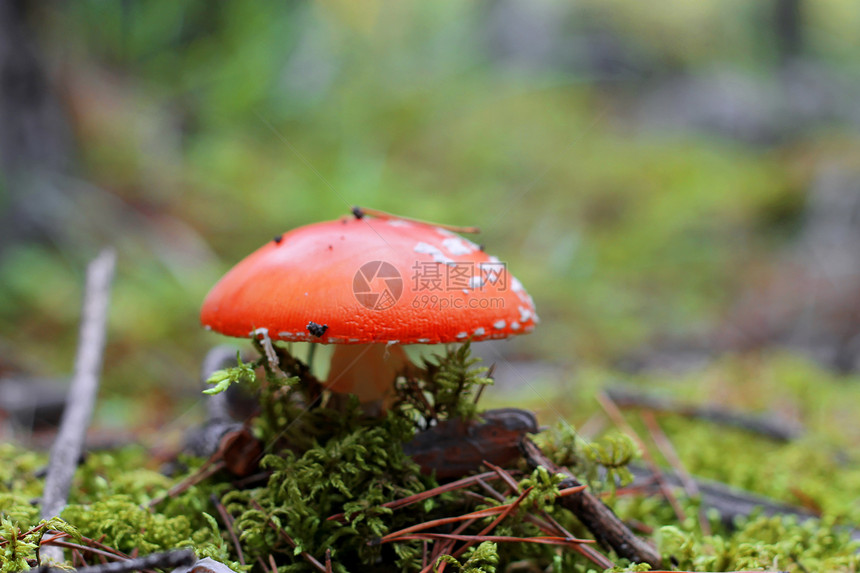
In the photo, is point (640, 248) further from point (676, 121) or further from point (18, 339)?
point (18, 339)

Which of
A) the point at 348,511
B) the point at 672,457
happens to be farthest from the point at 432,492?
the point at 672,457

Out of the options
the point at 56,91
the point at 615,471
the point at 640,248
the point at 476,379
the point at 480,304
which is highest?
the point at 56,91

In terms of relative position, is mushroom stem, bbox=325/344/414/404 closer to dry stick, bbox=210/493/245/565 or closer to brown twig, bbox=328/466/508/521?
brown twig, bbox=328/466/508/521

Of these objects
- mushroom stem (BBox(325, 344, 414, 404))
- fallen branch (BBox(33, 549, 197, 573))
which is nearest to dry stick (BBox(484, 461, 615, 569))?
mushroom stem (BBox(325, 344, 414, 404))

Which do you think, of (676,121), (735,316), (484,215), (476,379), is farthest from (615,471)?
(676,121)

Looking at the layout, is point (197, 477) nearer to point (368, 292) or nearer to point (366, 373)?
point (366, 373)

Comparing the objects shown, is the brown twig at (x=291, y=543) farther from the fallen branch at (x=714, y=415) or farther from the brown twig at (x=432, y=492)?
the fallen branch at (x=714, y=415)
